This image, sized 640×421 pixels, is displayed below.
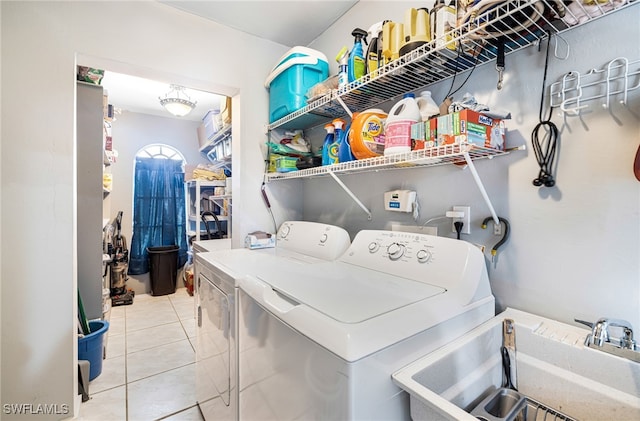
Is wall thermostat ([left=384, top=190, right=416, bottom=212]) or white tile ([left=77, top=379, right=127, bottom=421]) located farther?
white tile ([left=77, top=379, right=127, bottom=421])

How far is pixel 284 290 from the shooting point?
1.03 metres

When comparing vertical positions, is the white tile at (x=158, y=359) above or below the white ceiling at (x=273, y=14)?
below

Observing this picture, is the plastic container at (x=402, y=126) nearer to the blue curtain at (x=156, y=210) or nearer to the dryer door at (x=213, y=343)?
the dryer door at (x=213, y=343)

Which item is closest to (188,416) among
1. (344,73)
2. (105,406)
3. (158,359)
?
(105,406)

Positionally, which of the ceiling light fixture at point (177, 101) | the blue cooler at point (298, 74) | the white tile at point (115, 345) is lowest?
the white tile at point (115, 345)

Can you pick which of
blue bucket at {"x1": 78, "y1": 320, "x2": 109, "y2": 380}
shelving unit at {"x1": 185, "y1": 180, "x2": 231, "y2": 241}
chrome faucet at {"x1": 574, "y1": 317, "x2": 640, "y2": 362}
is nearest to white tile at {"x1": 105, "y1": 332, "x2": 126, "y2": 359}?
blue bucket at {"x1": 78, "y1": 320, "x2": 109, "y2": 380}

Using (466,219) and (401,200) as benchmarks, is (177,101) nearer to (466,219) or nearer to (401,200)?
(401,200)

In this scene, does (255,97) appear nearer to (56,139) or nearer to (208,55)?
(208,55)

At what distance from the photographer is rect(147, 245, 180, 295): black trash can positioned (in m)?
4.10

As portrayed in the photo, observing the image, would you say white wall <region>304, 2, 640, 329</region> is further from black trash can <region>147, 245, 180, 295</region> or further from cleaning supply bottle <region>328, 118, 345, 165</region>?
black trash can <region>147, 245, 180, 295</region>

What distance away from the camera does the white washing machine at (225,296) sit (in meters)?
1.27

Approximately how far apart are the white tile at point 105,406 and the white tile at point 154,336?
64 cm

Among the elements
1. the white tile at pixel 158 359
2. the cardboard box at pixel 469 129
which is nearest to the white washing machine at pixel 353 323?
the cardboard box at pixel 469 129

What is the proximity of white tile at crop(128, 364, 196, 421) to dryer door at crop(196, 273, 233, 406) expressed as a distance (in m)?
0.22
